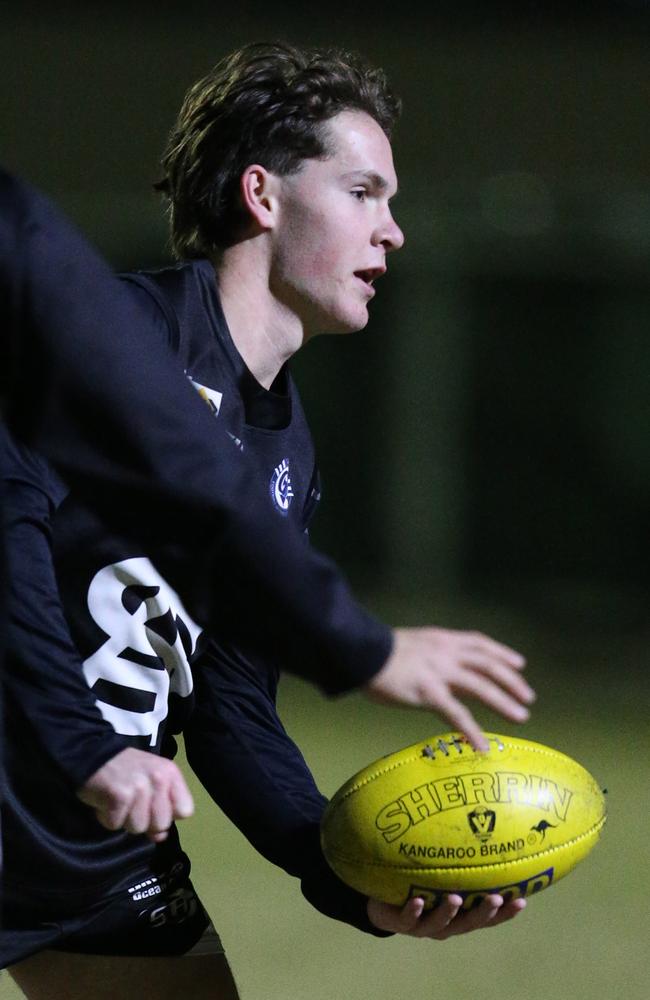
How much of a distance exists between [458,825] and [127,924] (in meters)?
0.66

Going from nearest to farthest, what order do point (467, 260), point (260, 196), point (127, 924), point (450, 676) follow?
point (450, 676), point (127, 924), point (260, 196), point (467, 260)

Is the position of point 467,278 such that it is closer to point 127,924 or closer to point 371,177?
point 371,177

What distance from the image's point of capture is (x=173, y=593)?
2279mm

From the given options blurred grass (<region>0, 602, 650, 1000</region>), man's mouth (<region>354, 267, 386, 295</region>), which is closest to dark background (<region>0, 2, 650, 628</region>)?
blurred grass (<region>0, 602, 650, 1000</region>)

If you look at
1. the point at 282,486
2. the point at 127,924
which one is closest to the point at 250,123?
the point at 282,486

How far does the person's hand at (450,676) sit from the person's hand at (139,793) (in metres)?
0.48

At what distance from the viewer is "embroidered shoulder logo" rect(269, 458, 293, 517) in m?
2.71

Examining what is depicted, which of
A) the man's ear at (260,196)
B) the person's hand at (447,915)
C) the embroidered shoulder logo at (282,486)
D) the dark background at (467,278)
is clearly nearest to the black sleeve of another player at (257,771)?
the person's hand at (447,915)

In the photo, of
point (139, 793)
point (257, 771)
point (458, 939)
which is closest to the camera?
point (139, 793)

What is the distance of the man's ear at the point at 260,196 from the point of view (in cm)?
284

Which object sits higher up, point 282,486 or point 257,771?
point 282,486

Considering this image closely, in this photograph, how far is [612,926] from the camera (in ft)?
15.4

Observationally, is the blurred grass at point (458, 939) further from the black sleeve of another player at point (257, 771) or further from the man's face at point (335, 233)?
the man's face at point (335, 233)

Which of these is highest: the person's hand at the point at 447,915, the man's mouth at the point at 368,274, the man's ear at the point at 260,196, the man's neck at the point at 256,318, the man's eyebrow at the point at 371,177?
the man's eyebrow at the point at 371,177
